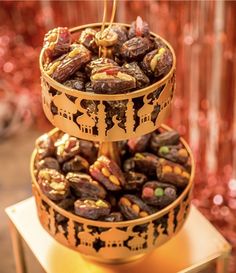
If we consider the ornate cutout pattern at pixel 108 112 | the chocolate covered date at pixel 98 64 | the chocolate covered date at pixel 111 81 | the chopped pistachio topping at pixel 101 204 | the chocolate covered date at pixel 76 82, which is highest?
the chocolate covered date at pixel 98 64

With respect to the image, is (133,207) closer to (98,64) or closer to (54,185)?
(54,185)

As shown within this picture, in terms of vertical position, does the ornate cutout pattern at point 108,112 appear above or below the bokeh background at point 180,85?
above

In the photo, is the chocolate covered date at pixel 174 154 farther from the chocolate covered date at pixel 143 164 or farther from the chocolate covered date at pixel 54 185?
the chocolate covered date at pixel 54 185

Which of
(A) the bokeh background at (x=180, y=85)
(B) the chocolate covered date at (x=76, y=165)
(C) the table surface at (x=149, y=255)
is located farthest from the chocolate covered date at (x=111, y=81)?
(A) the bokeh background at (x=180, y=85)

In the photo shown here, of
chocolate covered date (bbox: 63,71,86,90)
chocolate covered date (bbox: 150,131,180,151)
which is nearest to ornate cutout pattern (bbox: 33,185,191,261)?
chocolate covered date (bbox: 150,131,180,151)

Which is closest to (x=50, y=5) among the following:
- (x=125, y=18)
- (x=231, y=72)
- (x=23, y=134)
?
Result: (x=125, y=18)

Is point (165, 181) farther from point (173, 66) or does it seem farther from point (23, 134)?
point (23, 134)

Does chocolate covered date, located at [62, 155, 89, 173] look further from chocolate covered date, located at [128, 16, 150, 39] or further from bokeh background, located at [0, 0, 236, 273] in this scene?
bokeh background, located at [0, 0, 236, 273]

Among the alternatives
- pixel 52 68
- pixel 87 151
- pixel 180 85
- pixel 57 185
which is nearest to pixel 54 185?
pixel 57 185
